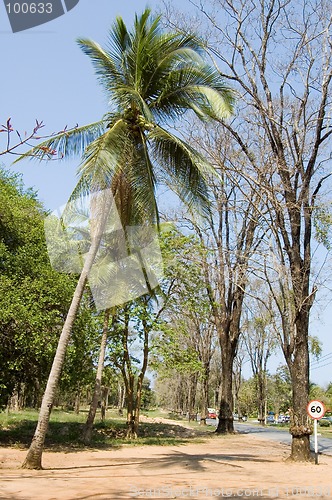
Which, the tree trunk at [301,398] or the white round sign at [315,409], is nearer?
the white round sign at [315,409]

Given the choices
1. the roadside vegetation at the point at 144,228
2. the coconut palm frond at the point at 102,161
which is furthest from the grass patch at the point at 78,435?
the coconut palm frond at the point at 102,161

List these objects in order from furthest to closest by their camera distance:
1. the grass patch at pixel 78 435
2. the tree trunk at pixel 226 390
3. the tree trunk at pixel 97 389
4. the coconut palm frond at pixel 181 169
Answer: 1. the tree trunk at pixel 226 390
2. the tree trunk at pixel 97 389
3. the grass patch at pixel 78 435
4. the coconut palm frond at pixel 181 169

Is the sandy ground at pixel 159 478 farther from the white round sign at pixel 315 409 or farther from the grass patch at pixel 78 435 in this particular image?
the grass patch at pixel 78 435

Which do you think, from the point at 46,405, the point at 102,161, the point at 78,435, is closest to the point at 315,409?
the point at 46,405

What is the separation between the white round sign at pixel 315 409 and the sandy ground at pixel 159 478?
120 cm

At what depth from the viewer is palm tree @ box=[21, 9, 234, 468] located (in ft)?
36.5

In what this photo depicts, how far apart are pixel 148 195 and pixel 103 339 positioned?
966 centimetres

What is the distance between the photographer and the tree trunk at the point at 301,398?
13.2 m

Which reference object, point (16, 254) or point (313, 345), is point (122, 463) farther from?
point (313, 345)

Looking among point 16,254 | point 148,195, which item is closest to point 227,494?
point 148,195

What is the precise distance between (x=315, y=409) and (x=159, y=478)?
210 inches

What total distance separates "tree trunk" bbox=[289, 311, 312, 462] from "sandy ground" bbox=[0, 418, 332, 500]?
47 centimetres

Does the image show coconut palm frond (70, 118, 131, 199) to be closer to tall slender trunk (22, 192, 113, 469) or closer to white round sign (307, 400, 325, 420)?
tall slender trunk (22, 192, 113, 469)

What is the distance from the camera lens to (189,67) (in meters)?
11.6
